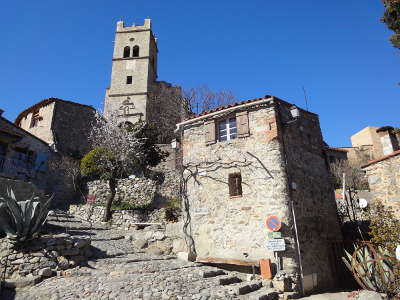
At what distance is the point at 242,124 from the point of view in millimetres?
10977

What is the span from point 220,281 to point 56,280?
4.70 m

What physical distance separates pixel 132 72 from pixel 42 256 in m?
25.6

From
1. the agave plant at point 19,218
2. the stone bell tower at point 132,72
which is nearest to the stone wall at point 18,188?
the agave plant at point 19,218

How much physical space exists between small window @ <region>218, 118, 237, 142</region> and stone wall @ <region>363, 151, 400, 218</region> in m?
5.90

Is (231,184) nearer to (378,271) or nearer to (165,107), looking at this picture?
(378,271)

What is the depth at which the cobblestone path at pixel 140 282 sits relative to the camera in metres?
7.21

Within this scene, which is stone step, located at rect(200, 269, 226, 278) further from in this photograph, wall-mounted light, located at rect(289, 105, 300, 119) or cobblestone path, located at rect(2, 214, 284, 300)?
wall-mounted light, located at rect(289, 105, 300, 119)

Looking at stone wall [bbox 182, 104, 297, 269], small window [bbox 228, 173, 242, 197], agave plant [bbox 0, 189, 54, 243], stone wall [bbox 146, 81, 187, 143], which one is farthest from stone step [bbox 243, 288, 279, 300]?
stone wall [bbox 146, 81, 187, 143]

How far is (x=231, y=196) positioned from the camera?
10547 mm

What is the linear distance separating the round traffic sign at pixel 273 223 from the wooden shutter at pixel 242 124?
320 centimetres

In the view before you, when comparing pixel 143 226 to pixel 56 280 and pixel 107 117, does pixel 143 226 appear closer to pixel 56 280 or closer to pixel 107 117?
pixel 56 280

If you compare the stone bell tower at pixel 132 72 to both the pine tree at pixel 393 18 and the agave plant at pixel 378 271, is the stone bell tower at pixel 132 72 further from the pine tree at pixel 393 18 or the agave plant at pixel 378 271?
the agave plant at pixel 378 271

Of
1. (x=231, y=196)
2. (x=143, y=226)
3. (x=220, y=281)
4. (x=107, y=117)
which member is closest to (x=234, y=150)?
(x=231, y=196)

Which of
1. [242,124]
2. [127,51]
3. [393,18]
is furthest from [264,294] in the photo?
[127,51]
